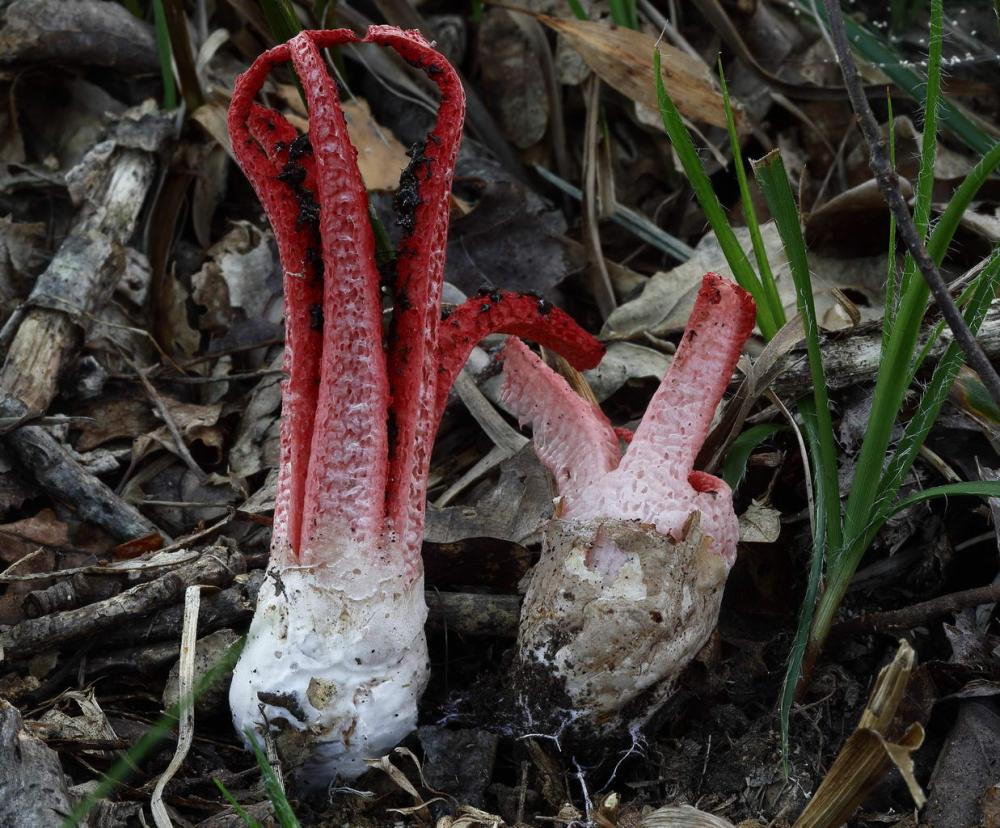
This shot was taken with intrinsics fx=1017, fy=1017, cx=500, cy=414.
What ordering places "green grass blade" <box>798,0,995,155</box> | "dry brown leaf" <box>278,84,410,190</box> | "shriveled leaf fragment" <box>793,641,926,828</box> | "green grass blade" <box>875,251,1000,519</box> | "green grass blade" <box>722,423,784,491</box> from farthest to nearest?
1. "dry brown leaf" <box>278,84,410,190</box>
2. "green grass blade" <box>798,0,995,155</box>
3. "green grass blade" <box>722,423,784,491</box>
4. "green grass blade" <box>875,251,1000,519</box>
5. "shriveled leaf fragment" <box>793,641,926,828</box>

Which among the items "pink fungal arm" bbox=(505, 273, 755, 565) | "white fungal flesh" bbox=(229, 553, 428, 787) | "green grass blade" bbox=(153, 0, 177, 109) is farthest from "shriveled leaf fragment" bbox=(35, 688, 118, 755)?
"green grass blade" bbox=(153, 0, 177, 109)

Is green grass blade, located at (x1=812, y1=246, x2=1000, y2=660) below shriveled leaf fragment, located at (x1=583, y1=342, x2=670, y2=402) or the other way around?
the other way around

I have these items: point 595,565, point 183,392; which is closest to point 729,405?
point 595,565

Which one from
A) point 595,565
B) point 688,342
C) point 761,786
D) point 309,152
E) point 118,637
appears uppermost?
point 309,152

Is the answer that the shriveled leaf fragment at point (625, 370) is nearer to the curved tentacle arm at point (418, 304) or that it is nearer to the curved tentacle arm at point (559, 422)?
the curved tentacle arm at point (559, 422)

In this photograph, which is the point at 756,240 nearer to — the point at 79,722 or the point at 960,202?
the point at 960,202

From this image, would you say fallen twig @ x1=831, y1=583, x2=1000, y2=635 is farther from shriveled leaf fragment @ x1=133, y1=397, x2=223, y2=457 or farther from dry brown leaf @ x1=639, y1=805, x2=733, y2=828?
shriveled leaf fragment @ x1=133, y1=397, x2=223, y2=457

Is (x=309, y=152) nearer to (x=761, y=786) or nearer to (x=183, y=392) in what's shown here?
(x=183, y=392)

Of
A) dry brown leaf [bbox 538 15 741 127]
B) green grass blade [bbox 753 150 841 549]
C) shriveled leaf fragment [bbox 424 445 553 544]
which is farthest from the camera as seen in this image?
dry brown leaf [bbox 538 15 741 127]

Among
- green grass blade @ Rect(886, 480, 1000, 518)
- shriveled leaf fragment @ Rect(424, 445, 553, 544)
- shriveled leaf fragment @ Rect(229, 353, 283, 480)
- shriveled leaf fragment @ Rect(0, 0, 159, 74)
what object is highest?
shriveled leaf fragment @ Rect(0, 0, 159, 74)
